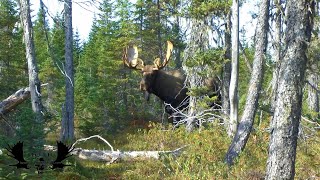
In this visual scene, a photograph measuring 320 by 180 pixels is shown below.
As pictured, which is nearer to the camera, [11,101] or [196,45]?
[11,101]

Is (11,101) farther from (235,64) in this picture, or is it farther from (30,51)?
(235,64)

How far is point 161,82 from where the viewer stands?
1817 centimetres

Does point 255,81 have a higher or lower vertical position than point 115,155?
higher

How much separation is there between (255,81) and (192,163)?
2845 millimetres

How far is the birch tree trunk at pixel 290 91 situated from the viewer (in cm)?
637

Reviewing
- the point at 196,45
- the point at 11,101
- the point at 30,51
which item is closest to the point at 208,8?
the point at 196,45

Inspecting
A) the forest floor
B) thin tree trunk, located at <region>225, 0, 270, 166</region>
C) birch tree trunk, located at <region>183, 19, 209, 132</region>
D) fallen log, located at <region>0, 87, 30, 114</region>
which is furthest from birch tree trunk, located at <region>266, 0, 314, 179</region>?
birch tree trunk, located at <region>183, 19, 209, 132</region>

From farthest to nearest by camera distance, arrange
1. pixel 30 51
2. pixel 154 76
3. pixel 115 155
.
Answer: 1. pixel 154 76
2. pixel 115 155
3. pixel 30 51

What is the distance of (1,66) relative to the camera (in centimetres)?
2041

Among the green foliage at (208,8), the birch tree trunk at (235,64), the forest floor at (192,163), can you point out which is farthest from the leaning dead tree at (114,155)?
the green foliage at (208,8)

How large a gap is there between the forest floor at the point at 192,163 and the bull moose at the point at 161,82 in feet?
12.6

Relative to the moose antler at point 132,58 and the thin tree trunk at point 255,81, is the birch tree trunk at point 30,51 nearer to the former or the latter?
the thin tree trunk at point 255,81

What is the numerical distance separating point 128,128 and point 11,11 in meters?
9.33

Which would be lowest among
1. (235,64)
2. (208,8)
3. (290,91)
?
(290,91)
